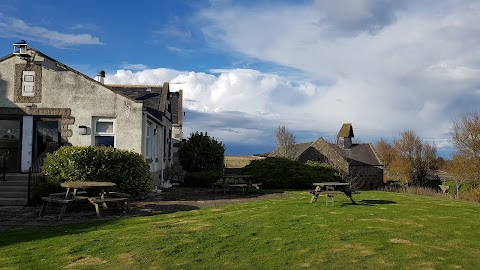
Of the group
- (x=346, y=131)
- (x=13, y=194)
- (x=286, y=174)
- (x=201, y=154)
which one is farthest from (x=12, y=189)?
(x=346, y=131)

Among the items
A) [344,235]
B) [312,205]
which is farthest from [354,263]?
[312,205]

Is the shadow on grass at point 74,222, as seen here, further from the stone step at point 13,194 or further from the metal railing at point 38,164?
the metal railing at point 38,164

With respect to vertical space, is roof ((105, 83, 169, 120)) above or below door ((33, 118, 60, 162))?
above

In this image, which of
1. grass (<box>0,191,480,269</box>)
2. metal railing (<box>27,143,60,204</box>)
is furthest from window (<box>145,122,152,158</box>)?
grass (<box>0,191,480,269</box>)

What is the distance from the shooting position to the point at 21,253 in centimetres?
761

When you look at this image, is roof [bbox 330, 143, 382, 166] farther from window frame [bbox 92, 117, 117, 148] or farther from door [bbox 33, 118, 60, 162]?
door [bbox 33, 118, 60, 162]

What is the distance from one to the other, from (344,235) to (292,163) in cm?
1937

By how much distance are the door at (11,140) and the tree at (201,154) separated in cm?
1162

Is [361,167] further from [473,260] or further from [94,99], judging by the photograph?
[473,260]

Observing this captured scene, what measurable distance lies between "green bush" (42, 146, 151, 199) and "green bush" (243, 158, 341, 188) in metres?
12.4

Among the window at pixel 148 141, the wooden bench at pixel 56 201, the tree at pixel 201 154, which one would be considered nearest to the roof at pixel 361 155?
the tree at pixel 201 154

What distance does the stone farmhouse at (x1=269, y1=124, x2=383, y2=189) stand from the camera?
45.3m

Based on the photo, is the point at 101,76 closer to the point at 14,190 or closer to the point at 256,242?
the point at 14,190

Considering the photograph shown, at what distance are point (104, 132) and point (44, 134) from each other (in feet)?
9.11
